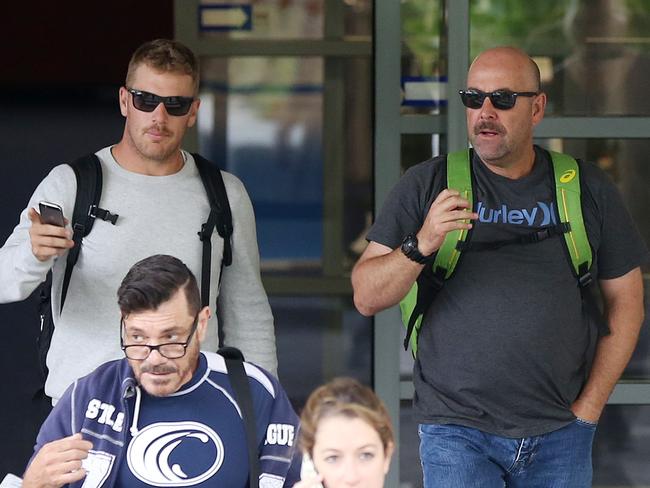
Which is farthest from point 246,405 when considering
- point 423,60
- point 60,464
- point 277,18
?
point 277,18

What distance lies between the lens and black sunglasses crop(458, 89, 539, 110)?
357cm

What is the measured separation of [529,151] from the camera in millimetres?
3682

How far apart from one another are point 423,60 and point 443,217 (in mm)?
2103

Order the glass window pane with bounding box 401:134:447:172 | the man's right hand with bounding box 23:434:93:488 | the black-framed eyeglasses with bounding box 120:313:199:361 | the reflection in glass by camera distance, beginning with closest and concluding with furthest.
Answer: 1. the man's right hand with bounding box 23:434:93:488
2. the black-framed eyeglasses with bounding box 120:313:199:361
3. the glass window pane with bounding box 401:134:447:172
4. the reflection in glass

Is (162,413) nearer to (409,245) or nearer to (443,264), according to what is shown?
(409,245)

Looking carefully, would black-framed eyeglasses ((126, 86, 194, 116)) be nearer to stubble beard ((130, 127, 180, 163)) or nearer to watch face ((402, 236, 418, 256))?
stubble beard ((130, 127, 180, 163))

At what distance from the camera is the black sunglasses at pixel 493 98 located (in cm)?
357

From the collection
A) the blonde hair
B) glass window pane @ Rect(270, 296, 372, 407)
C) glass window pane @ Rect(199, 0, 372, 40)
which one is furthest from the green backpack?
glass window pane @ Rect(270, 296, 372, 407)

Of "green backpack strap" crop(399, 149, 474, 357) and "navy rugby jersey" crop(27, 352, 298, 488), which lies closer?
"navy rugby jersey" crop(27, 352, 298, 488)

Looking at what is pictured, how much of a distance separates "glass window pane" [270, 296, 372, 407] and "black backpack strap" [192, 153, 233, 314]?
4.69 m

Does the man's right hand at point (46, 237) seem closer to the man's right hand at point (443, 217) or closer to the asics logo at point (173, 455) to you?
the asics logo at point (173, 455)

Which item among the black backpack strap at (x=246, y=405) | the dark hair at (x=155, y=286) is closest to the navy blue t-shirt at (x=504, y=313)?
the black backpack strap at (x=246, y=405)

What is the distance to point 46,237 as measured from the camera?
10.0ft

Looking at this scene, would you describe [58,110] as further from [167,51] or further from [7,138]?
[167,51]
